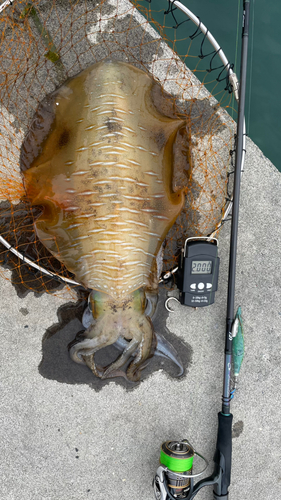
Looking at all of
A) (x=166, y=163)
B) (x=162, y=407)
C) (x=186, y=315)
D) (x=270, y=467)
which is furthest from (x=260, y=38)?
(x=270, y=467)

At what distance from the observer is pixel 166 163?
2.56 meters

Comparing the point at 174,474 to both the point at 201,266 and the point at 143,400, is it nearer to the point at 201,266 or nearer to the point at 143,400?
the point at 143,400

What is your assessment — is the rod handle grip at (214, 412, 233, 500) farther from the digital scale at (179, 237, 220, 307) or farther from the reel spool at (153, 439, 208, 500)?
the digital scale at (179, 237, 220, 307)

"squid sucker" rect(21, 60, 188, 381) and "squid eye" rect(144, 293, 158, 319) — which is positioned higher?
"squid sucker" rect(21, 60, 188, 381)

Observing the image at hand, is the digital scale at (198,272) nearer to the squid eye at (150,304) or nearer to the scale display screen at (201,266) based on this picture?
the scale display screen at (201,266)

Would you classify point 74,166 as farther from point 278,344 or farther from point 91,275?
point 278,344

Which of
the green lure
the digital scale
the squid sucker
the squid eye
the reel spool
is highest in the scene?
the squid sucker

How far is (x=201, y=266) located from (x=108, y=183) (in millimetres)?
1088

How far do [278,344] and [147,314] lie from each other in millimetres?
1406

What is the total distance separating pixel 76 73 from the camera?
305 centimetres

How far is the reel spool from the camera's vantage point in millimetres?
2789

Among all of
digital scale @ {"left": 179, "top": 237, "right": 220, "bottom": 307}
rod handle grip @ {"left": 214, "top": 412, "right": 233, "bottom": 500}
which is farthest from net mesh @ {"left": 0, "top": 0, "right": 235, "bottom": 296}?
rod handle grip @ {"left": 214, "top": 412, "right": 233, "bottom": 500}

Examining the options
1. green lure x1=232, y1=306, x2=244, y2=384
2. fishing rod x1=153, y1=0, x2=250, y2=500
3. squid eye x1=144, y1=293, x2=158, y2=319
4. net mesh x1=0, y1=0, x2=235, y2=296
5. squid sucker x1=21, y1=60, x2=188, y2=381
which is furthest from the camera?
green lure x1=232, y1=306, x2=244, y2=384

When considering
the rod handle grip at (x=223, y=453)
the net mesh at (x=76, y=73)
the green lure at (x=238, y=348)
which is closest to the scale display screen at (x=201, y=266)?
the net mesh at (x=76, y=73)
